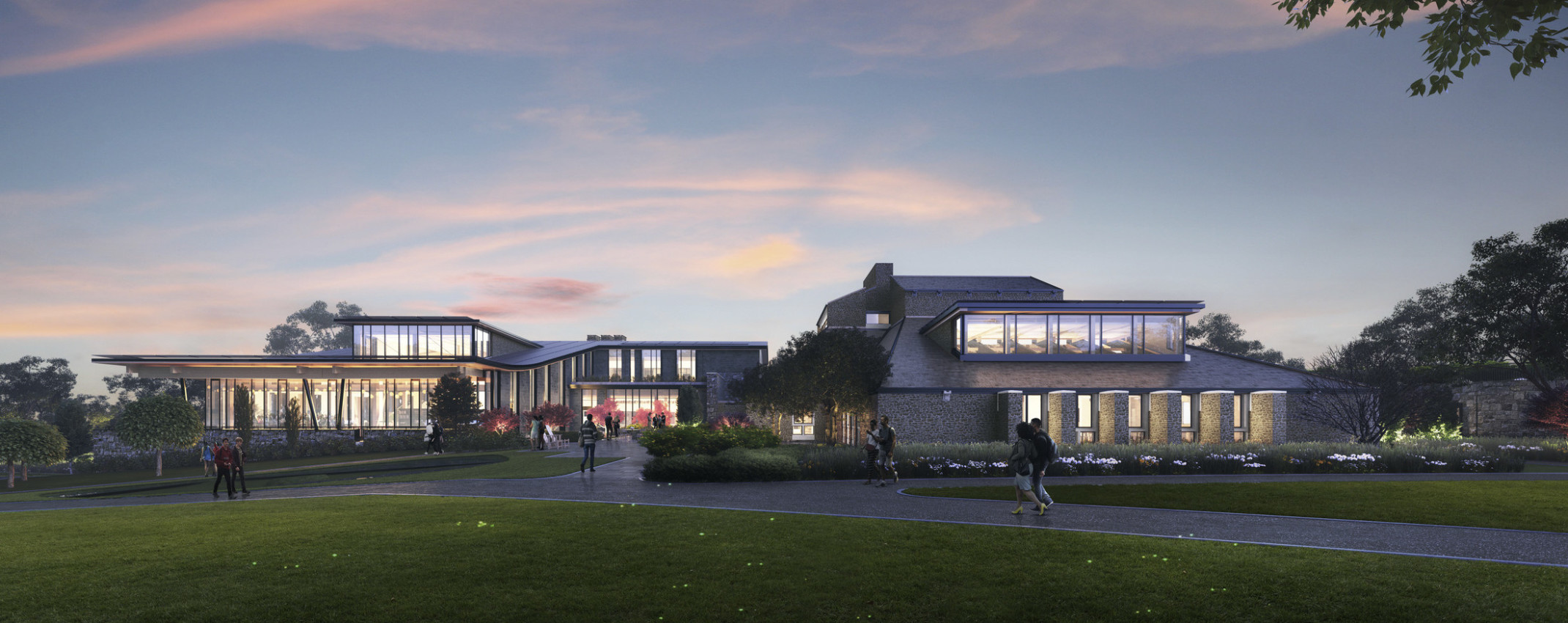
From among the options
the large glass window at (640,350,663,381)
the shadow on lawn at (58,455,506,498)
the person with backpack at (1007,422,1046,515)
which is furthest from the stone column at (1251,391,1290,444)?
the large glass window at (640,350,663,381)

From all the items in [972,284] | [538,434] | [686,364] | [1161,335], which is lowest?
[538,434]

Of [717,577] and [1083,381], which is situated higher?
[1083,381]

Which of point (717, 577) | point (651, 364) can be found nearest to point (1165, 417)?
point (717, 577)

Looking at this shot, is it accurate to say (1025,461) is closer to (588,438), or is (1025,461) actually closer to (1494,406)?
(588,438)

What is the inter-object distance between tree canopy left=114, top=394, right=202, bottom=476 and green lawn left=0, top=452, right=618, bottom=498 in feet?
11.7

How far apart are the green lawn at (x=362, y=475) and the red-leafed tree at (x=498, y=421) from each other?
9.24 meters

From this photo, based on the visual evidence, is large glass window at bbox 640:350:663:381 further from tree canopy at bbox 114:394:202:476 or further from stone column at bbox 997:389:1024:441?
stone column at bbox 997:389:1024:441

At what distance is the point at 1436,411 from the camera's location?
38000mm

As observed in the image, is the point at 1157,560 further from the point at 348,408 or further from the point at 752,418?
the point at 348,408

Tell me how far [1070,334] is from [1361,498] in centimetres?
1925

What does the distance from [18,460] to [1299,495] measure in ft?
133

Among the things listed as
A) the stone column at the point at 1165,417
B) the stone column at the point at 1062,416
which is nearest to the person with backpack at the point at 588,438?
the stone column at the point at 1062,416

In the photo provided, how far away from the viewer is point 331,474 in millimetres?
24594

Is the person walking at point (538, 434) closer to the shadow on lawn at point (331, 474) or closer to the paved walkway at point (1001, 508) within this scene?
the shadow on lawn at point (331, 474)
